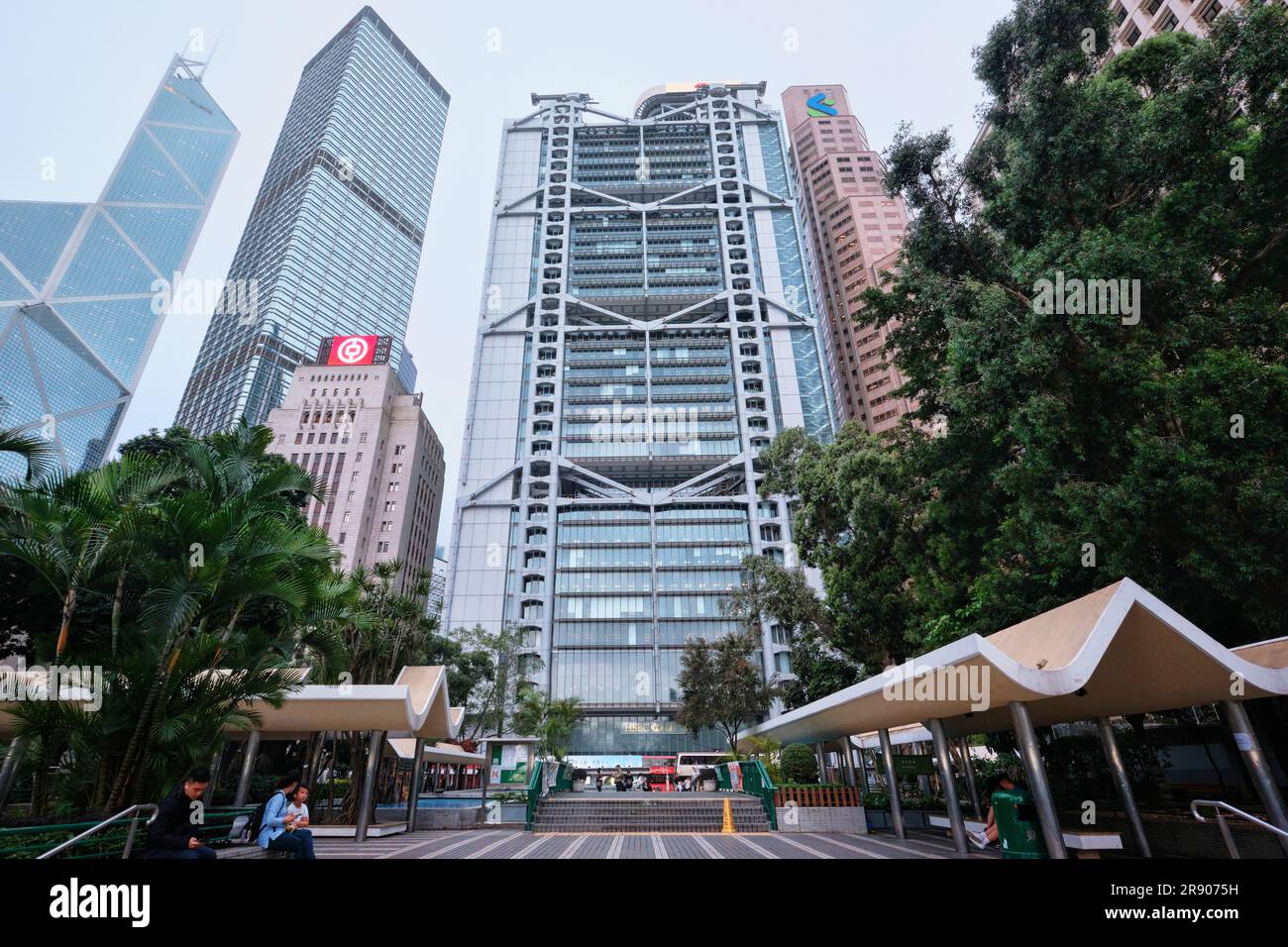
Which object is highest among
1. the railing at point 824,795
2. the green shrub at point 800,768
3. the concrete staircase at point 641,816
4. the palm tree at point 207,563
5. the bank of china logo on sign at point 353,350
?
the bank of china logo on sign at point 353,350

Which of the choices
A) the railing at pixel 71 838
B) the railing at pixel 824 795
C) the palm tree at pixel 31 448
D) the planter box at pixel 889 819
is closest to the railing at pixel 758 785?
the railing at pixel 824 795

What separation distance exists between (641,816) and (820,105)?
5623 inches

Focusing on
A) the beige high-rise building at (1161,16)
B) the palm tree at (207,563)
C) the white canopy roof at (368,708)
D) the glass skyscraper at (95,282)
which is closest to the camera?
the palm tree at (207,563)

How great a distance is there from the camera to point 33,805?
9695mm

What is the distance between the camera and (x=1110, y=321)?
36.1 ft

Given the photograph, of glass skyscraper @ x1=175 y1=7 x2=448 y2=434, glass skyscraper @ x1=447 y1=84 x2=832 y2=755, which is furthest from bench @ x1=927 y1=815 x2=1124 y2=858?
glass skyscraper @ x1=175 y1=7 x2=448 y2=434

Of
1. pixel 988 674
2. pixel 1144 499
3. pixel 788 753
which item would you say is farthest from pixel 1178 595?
A: pixel 788 753

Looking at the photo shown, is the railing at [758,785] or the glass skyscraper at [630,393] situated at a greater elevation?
the glass skyscraper at [630,393]

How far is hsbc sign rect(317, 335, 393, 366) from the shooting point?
84875 millimetres

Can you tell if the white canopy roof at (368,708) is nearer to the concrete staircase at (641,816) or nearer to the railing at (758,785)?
the concrete staircase at (641,816)

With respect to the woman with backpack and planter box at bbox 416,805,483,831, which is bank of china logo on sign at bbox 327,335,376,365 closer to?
planter box at bbox 416,805,483,831

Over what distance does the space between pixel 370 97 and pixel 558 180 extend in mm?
97281

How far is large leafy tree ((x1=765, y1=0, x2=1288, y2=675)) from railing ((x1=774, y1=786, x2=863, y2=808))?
462 centimetres

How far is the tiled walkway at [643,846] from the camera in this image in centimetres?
1148
